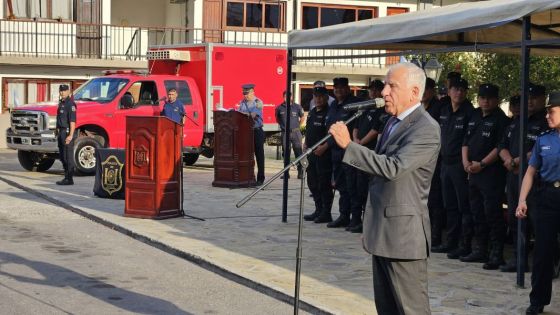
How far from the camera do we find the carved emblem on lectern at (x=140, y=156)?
1321 cm

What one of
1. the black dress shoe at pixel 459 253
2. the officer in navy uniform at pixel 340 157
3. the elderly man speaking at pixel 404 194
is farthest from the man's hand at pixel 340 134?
the officer in navy uniform at pixel 340 157

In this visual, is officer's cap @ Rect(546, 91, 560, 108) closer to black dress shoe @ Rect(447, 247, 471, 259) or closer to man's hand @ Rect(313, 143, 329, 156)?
black dress shoe @ Rect(447, 247, 471, 259)

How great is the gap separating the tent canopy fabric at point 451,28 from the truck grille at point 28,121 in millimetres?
9489

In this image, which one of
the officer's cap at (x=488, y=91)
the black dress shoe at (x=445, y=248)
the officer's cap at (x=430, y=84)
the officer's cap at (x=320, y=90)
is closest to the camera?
the officer's cap at (x=488, y=91)

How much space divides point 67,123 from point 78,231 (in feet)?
18.6

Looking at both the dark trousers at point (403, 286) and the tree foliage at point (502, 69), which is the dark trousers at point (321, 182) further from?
the tree foliage at point (502, 69)

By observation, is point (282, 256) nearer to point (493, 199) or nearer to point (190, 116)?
point (493, 199)

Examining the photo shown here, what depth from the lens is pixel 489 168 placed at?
31.8 ft

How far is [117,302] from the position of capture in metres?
8.20

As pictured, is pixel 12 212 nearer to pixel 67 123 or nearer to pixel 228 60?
pixel 67 123

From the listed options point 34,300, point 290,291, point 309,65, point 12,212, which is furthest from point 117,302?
point 309,65

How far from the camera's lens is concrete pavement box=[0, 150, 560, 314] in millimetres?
8172

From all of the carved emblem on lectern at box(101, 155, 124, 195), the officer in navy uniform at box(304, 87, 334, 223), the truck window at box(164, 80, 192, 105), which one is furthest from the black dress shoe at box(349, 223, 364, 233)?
the truck window at box(164, 80, 192, 105)

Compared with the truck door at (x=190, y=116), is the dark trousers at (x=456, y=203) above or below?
below
